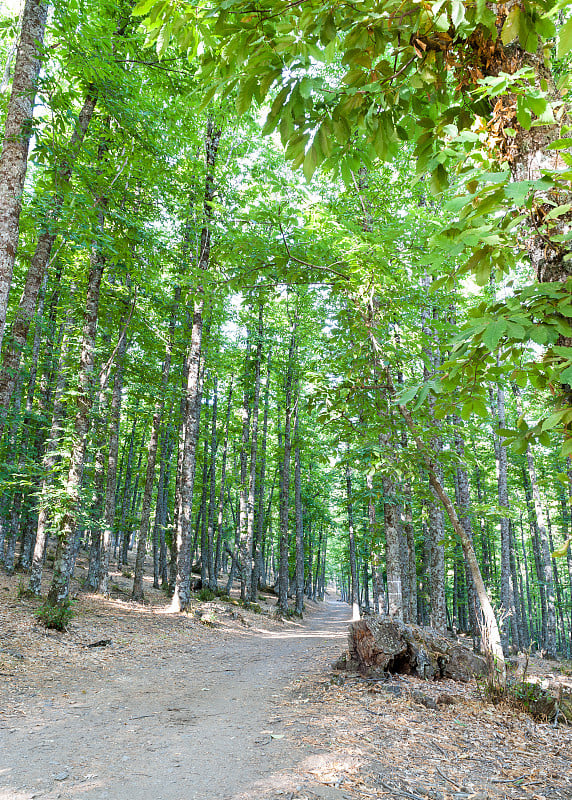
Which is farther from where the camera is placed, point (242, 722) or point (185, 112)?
point (185, 112)

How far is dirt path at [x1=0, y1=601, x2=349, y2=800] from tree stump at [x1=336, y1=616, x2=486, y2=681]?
1.33 metres

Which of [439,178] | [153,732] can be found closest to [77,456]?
[153,732]

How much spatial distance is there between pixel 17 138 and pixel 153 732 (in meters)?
7.76

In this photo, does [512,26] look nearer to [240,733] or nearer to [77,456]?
[240,733]

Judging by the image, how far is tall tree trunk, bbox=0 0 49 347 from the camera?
6.05 metres

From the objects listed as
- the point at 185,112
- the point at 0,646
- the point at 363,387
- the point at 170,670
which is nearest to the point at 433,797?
the point at 363,387

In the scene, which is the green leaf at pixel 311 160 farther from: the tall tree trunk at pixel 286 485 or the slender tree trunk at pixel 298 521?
the slender tree trunk at pixel 298 521

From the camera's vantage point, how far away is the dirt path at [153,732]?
368 cm

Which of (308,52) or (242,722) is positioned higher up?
(308,52)

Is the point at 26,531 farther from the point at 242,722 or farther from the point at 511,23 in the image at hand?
the point at 511,23

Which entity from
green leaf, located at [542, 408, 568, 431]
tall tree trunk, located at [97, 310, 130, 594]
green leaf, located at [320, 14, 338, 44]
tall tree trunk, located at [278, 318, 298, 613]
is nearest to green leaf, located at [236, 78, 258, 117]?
green leaf, located at [320, 14, 338, 44]

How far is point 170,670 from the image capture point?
28.0ft

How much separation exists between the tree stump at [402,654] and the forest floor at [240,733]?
0.32 m

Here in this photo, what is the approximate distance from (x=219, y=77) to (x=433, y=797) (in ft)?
17.0
